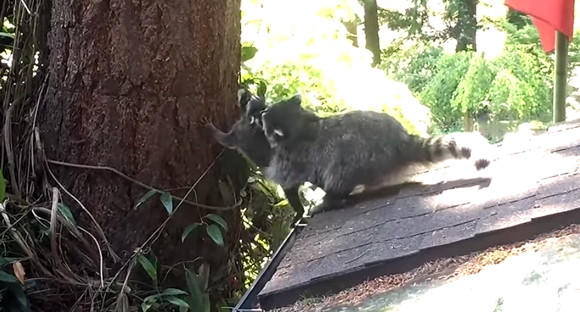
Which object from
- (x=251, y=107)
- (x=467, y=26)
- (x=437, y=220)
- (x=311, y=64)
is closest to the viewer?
(x=437, y=220)

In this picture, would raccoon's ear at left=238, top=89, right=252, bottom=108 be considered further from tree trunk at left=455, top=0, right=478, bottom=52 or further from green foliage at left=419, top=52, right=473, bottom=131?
tree trunk at left=455, top=0, right=478, bottom=52

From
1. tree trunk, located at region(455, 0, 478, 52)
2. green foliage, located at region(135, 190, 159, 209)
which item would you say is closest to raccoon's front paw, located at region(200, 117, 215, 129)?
green foliage, located at region(135, 190, 159, 209)

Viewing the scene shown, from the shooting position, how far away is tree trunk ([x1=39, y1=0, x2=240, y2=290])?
8.49 ft

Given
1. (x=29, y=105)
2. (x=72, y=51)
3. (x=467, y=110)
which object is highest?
(x=72, y=51)

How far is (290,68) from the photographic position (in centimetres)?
405

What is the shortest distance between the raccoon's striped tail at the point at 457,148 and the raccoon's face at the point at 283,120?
469 mm

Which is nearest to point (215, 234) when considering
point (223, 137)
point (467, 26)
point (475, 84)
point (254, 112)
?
point (223, 137)

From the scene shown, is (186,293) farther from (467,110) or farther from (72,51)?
(467,110)

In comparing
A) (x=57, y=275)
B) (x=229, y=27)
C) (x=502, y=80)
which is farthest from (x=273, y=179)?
(x=502, y=80)

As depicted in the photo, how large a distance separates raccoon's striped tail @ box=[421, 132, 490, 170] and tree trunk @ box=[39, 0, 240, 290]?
0.75 m

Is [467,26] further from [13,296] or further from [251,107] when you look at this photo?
[13,296]

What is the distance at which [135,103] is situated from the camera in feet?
8.59

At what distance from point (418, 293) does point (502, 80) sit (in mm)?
6610

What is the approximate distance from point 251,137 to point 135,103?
459mm
